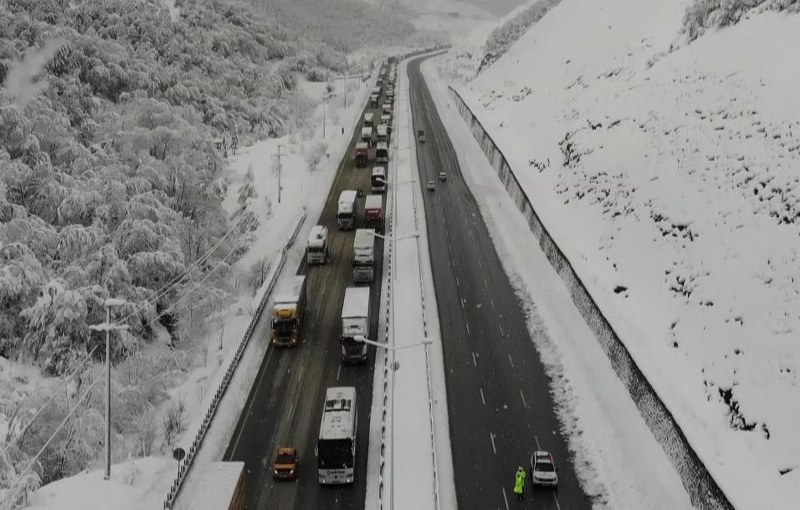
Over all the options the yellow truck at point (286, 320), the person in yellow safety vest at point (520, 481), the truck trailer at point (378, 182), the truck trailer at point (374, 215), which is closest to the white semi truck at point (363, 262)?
the yellow truck at point (286, 320)

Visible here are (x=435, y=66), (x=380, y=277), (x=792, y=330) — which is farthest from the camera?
(x=435, y=66)

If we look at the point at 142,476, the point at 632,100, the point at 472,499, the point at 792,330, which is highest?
the point at 632,100

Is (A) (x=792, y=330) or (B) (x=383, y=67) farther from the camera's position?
(B) (x=383, y=67)

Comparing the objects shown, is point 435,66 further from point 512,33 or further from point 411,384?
point 411,384

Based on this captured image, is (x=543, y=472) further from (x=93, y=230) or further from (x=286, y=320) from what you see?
(x=93, y=230)

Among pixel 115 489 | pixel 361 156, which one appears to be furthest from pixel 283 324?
pixel 361 156

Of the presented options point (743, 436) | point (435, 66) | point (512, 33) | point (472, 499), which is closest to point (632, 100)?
point (743, 436)

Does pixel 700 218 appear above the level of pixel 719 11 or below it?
below
